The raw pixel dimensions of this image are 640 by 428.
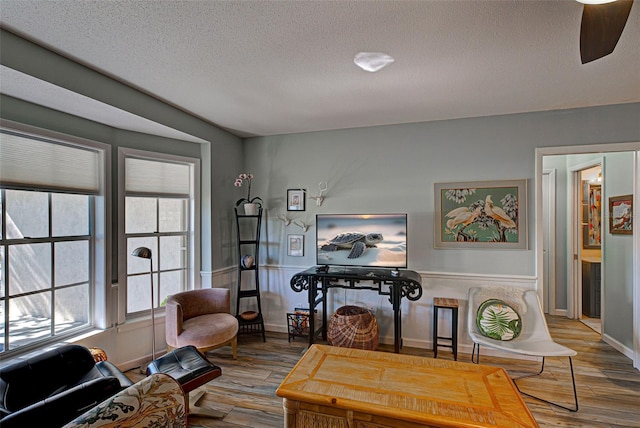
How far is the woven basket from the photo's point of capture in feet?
9.97

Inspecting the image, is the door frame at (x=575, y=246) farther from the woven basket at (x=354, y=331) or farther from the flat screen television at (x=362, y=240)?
the woven basket at (x=354, y=331)

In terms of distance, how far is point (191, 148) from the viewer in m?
3.51

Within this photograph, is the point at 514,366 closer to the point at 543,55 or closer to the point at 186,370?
the point at 543,55

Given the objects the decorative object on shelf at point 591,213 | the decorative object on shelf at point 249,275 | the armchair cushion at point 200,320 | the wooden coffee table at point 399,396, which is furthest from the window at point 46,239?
the decorative object on shelf at point 591,213

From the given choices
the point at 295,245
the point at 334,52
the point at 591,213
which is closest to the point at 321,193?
the point at 295,245

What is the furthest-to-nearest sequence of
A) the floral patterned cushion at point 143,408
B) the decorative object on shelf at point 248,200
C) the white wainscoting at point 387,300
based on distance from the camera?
the decorative object on shelf at point 248,200
the white wainscoting at point 387,300
the floral patterned cushion at point 143,408

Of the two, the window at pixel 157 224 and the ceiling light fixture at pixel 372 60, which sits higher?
the ceiling light fixture at pixel 372 60

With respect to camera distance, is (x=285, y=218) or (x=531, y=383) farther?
(x=285, y=218)

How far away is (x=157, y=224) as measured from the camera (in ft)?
10.7

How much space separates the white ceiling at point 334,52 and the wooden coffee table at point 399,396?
2.03 metres

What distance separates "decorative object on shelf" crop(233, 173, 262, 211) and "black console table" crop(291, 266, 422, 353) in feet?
3.49

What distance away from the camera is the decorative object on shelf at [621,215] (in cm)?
319

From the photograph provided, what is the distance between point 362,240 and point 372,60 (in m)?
1.88

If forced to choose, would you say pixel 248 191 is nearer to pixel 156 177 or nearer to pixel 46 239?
pixel 156 177
